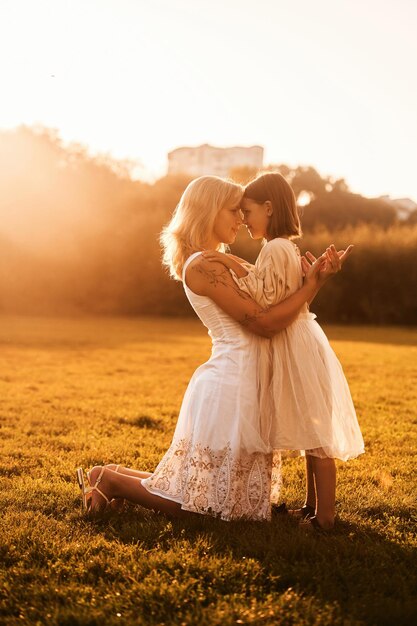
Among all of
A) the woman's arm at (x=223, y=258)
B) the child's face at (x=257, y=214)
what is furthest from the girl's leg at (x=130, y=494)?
the child's face at (x=257, y=214)

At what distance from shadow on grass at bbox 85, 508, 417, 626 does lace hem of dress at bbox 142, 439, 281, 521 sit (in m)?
0.09

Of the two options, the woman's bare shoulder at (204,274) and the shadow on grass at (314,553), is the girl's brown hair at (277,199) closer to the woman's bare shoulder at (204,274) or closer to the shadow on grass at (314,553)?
the woman's bare shoulder at (204,274)

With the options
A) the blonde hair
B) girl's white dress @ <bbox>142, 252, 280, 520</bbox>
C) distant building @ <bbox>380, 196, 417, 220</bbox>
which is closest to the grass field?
girl's white dress @ <bbox>142, 252, 280, 520</bbox>

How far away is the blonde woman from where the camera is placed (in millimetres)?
3852

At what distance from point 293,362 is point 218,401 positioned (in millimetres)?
467

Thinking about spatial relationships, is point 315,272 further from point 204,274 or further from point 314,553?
point 314,553

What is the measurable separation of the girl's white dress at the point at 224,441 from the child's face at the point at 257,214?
0.36m

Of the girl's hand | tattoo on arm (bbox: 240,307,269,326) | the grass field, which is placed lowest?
the grass field

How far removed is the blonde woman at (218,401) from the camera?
12.6 feet

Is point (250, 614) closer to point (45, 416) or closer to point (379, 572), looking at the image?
point (379, 572)

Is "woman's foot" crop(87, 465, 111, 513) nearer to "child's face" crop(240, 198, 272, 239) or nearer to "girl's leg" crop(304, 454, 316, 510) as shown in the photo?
"girl's leg" crop(304, 454, 316, 510)

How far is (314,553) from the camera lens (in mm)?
3359

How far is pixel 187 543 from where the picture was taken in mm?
3441

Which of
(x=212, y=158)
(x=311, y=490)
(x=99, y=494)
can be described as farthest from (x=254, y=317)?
(x=212, y=158)
